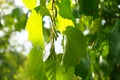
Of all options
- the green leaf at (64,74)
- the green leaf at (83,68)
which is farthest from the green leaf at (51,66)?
the green leaf at (83,68)

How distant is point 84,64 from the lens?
1.27 metres

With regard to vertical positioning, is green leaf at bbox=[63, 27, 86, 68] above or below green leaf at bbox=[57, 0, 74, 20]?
below

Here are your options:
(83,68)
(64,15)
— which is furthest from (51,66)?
(83,68)

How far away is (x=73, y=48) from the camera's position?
1.03 metres

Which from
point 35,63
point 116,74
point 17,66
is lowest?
point 17,66

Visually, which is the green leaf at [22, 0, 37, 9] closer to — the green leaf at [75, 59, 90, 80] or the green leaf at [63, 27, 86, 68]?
the green leaf at [63, 27, 86, 68]

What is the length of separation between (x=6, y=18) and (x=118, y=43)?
155 cm

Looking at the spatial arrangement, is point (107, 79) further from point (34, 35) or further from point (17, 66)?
point (17, 66)

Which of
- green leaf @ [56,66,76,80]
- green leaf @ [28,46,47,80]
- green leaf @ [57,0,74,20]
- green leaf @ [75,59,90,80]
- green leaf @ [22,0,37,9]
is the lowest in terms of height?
green leaf @ [75,59,90,80]

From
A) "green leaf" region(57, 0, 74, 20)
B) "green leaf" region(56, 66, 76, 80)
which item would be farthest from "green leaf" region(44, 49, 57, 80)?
"green leaf" region(57, 0, 74, 20)

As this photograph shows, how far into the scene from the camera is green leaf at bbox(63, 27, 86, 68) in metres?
1.02

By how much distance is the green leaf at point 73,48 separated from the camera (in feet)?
3.34

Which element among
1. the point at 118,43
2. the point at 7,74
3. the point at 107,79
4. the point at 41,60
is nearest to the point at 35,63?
the point at 41,60

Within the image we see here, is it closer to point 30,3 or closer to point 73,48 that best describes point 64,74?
point 73,48
